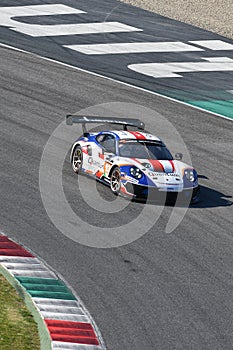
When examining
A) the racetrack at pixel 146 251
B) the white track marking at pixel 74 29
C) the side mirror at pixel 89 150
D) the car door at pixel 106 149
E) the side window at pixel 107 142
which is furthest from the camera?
the white track marking at pixel 74 29

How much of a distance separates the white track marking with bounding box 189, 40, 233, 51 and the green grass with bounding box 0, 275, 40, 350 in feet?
67.0

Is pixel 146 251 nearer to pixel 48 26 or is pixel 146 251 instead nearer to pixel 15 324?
pixel 15 324

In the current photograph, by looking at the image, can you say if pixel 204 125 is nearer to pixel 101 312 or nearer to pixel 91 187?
pixel 91 187

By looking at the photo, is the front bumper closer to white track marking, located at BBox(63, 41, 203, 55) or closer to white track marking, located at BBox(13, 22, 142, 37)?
white track marking, located at BBox(63, 41, 203, 55)

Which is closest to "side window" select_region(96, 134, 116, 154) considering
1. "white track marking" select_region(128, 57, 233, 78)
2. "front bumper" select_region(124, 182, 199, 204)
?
"front bumper" select_region(124, 182, 199, 204)

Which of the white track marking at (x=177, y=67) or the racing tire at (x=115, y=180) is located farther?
the white track marking at (x=177, y=67)

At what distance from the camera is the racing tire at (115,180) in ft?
59.7

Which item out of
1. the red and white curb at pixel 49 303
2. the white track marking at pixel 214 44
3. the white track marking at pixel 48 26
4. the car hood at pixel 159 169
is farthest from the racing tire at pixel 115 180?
the white track marking at pixel 214 44

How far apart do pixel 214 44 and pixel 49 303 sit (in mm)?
21072

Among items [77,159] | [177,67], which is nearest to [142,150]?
[77,159]

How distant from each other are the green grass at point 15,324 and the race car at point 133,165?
516 centimetres

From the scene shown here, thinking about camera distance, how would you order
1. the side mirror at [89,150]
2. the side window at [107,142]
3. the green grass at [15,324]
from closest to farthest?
the green grass at [15,324] → the side window at [107,142] → the side mirror at [89,150]

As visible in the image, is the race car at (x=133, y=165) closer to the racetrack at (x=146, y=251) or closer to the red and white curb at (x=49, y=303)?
the racetrack at (x=146, y=251)

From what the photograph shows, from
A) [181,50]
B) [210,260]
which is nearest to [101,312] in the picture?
[210,260]
